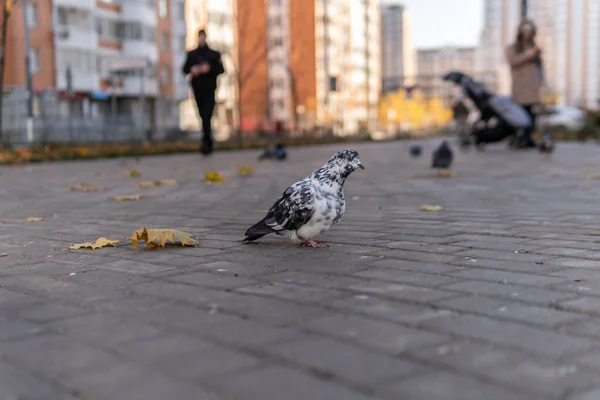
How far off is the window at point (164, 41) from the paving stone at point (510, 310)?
66.7 meters

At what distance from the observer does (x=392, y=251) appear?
485 centimetres

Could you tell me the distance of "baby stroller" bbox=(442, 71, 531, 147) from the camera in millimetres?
21641

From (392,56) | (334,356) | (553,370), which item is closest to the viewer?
(553,370)

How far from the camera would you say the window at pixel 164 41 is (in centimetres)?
6762

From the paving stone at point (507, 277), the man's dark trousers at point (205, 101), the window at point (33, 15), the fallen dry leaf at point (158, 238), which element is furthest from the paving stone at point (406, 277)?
the window at point (33, 15)

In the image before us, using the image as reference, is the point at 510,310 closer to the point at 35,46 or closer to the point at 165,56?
the point at 35,46

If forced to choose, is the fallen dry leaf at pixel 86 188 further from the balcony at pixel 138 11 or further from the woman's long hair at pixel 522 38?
the balcony at pixel 138 11

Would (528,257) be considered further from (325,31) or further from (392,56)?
(392,56)

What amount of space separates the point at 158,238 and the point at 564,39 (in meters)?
140

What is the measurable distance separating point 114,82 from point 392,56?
460 ft

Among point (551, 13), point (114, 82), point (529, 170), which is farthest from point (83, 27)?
point (551, 13)

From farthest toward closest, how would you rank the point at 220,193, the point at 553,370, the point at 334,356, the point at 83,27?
the point at 83,27, the point at 220,193, the point at 334,356, the point at 553,370

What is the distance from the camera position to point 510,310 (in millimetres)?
3268

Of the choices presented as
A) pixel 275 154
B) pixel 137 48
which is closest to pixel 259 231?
Result: pixel 275 154
